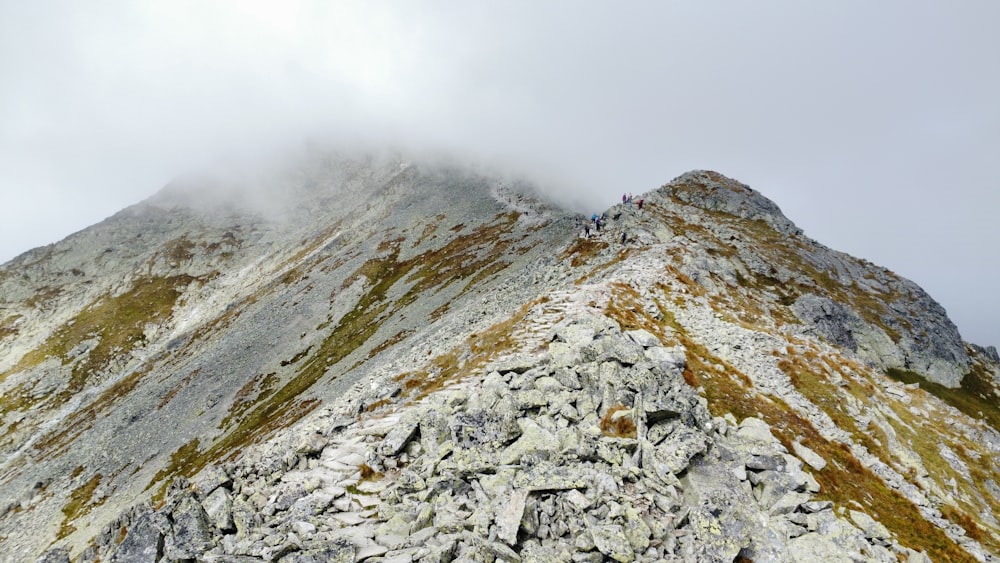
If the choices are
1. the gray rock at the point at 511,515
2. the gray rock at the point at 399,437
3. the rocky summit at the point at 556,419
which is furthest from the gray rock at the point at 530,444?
the gray rock at the point at 399,437

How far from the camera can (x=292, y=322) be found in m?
89.4

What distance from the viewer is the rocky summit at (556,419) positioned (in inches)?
498

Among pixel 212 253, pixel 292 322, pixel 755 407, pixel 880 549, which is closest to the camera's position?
pixel 880 549

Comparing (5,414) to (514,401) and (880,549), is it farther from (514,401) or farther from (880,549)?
(880,549)

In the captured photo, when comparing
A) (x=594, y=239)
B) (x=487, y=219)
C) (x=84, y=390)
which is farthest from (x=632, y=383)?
(x=84, y=390)

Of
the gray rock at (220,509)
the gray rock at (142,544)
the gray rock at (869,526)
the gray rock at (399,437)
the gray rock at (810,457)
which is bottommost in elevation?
the gray rock at (869,526)

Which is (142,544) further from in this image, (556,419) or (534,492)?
(556,419)

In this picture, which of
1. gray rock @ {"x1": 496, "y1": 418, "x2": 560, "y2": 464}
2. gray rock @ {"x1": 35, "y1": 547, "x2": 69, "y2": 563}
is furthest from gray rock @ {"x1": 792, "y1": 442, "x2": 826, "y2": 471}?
gray rock @ {"x1": 35, "y1": 547, "x2": 69, "y2": 563}

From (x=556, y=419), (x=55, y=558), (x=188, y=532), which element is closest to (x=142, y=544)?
(x=188, y=532)

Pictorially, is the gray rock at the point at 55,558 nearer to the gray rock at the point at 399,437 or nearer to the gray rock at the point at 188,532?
the gray rock at the point at 188,532

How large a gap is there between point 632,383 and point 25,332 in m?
192

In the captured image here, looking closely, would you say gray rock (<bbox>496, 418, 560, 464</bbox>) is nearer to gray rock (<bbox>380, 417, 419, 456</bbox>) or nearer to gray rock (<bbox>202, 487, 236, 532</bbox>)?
gray rock (<bbox>380, 417, 419, 456</bbox>)

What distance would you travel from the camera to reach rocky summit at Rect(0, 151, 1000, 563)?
12656mm

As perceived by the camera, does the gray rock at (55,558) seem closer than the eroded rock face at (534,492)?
No
